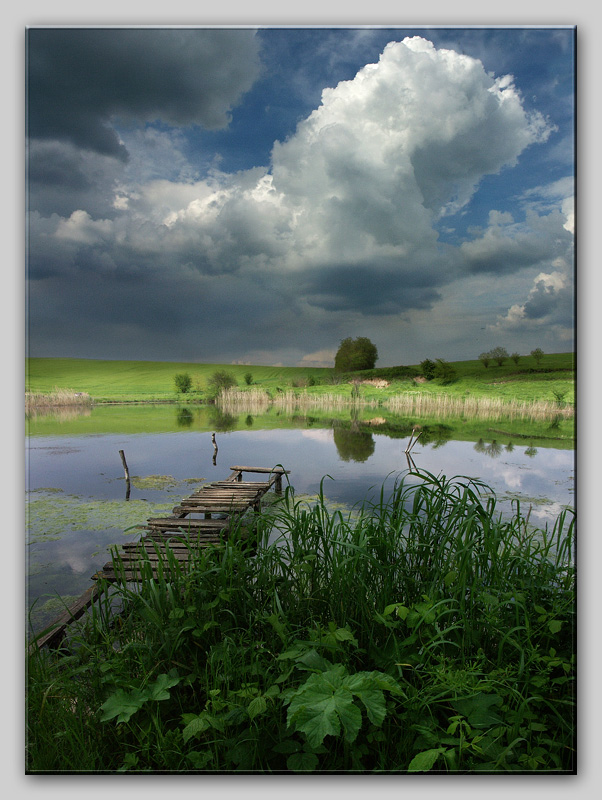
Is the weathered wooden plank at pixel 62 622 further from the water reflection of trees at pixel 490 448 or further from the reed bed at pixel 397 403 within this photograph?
the water reflection of trees at pixel 490 448

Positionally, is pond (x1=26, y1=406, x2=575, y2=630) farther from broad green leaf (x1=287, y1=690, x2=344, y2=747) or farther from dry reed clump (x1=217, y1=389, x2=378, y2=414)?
broad green leaf (x1=287, y1=690, x2=344, y2=747)

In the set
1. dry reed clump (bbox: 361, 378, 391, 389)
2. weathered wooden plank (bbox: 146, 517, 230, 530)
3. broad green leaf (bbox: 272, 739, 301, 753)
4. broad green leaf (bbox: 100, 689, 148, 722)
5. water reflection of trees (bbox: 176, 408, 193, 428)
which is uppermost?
dry reed clump (bbox: 361, 378, 391, 389)

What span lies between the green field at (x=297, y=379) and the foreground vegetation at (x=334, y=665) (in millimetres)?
1163

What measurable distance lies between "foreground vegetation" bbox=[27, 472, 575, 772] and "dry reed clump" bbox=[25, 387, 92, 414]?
98cm

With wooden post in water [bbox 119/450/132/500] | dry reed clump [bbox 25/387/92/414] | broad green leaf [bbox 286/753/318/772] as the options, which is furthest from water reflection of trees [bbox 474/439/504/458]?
wooden post in water [bbox 119/450/132/500]

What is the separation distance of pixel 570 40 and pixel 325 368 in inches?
84.0

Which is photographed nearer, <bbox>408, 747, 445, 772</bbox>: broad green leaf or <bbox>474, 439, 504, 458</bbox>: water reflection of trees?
<bbox>408, 747, 445, 772</bbox>: broad green leaf

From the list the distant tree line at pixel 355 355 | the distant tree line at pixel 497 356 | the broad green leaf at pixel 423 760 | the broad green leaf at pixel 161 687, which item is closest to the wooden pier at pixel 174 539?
the broad green leaf at pixel 161 687

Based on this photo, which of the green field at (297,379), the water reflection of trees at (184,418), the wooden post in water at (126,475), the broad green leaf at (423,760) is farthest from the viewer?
the wooden post in water at (126,475)

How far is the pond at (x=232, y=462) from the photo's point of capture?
8.11 feet

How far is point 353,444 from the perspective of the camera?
3.95 metres

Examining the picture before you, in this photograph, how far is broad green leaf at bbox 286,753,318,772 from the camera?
4.91ft

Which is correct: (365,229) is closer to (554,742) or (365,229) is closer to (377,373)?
(377,373)

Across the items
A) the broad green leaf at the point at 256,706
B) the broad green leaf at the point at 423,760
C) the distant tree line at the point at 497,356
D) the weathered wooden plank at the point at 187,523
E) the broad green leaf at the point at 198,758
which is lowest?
the broad green leaf at the point at 198,758
